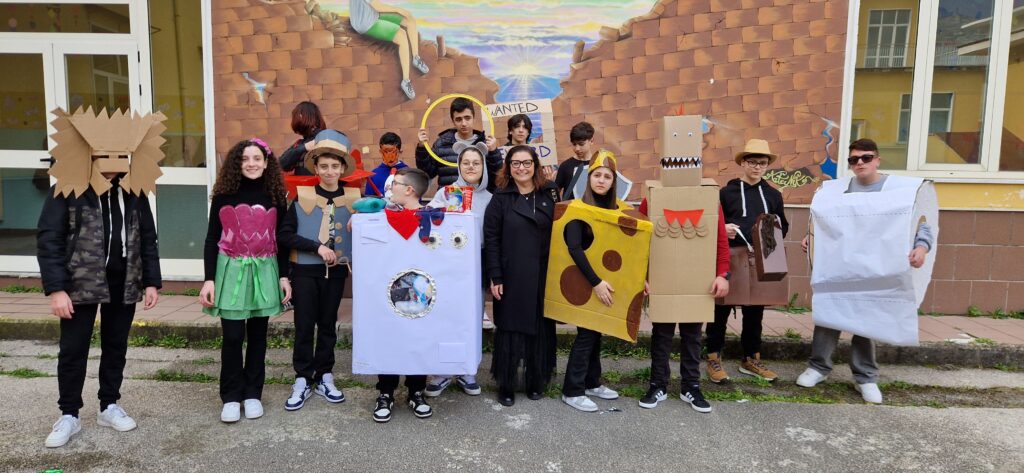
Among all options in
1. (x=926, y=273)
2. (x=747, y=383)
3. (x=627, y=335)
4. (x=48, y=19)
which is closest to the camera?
(x=627, y=335)

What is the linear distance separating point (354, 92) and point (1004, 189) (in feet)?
21.7

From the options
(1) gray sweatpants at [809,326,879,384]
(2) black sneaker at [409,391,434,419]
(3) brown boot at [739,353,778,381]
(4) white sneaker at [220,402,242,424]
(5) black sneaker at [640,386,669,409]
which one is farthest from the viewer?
(3) brown boot at [739,353,778,381]

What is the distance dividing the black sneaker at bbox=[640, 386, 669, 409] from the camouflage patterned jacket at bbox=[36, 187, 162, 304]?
10.4 feet

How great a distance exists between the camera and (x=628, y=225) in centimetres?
360

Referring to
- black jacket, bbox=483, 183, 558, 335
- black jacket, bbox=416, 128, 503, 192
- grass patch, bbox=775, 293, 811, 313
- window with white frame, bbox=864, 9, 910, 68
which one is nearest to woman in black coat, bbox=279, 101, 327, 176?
black jacket, bbox=416, 128, 503, 192

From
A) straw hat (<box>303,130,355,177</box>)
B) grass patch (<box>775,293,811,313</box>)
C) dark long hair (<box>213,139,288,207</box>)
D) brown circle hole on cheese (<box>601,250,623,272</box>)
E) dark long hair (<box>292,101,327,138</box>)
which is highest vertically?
dark long hair (<box>292,101,327,138</box>)

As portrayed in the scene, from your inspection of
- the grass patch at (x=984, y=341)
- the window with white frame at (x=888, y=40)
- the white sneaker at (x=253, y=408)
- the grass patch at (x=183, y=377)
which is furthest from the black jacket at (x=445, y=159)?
the grass patch at (x=984, y=341)

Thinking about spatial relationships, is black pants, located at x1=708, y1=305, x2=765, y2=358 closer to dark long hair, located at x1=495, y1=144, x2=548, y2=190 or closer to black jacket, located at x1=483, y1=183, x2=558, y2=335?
black jacket, located at x1=483, y1=183, x2=558, y2=335

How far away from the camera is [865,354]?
13.7ft

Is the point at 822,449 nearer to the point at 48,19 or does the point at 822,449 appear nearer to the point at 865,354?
the point at 865,354

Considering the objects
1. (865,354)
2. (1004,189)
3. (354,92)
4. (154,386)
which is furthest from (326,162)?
(1004,189)

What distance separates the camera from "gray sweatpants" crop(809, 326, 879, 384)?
4152 mm

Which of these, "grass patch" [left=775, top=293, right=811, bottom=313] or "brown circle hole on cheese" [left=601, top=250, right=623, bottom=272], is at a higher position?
"brown circle hole on cheese" [left=601, top=250, right=623, bottom=272]

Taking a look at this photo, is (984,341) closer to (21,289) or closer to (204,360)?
(204,360)
